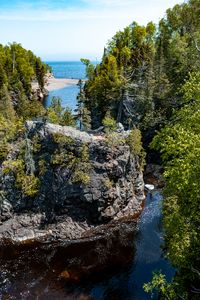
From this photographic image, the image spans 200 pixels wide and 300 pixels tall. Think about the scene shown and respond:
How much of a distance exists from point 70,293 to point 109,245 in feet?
25.1

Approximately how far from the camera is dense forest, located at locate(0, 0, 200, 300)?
1828cm

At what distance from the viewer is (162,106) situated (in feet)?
192

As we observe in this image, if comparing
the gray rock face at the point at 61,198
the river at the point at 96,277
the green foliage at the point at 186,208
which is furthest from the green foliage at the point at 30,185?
the green foliage at the point at 186,208

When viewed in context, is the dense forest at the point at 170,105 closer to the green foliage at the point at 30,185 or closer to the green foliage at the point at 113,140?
the green foliage at the point at 113,140

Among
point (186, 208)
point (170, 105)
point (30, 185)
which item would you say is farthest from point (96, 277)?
point (170, 105)

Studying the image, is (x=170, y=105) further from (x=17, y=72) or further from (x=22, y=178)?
(x=17, y=72)

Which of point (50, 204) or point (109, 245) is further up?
point (50, 204)

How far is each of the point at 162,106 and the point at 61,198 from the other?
99.9 feet

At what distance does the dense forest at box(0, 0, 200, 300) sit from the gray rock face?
387 cm

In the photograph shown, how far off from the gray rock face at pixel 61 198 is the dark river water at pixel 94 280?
432cm

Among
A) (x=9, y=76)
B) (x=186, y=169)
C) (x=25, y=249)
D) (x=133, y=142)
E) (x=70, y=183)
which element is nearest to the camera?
(x=186, y=169)

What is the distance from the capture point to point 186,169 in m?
17.4

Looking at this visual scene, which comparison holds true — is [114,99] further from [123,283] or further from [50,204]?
[123,283]

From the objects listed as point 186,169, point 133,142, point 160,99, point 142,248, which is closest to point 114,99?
point 160,99
